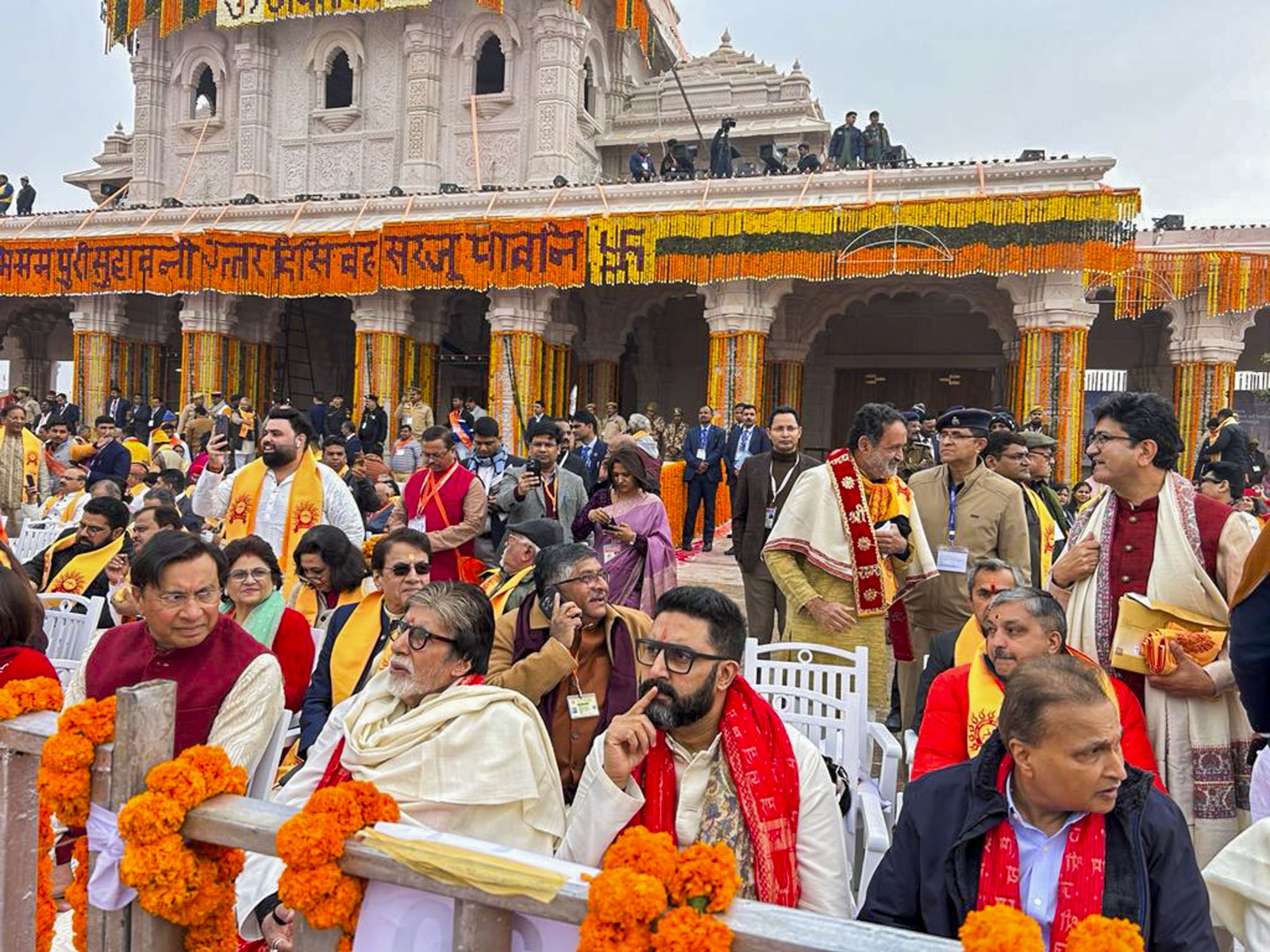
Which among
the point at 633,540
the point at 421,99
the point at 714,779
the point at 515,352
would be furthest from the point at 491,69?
the point at 714,779

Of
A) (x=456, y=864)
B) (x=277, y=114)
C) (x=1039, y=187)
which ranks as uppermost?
(x=277, y=114)

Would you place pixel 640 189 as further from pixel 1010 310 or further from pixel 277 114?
pixel 277 114

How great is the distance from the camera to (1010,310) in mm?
14016

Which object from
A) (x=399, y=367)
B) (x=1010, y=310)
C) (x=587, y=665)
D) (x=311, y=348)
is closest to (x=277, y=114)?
(x=311, y=348)

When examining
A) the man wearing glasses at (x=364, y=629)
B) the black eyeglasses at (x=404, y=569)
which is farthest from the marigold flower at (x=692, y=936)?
the black eyeglasses at (x=404, y=569)

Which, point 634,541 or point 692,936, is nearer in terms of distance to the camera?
point 692,936

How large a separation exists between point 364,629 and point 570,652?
956 millimetres

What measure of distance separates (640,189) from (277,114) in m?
10.1

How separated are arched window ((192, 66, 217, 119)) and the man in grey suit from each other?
62.3 ft

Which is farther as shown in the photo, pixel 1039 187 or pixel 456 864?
pixel 1039 187

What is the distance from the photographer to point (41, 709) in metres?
1.86

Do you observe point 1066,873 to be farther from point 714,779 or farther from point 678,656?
point 678,656

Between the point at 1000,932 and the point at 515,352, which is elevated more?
the point at 515,352

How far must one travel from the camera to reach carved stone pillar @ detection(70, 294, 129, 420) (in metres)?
16.3
